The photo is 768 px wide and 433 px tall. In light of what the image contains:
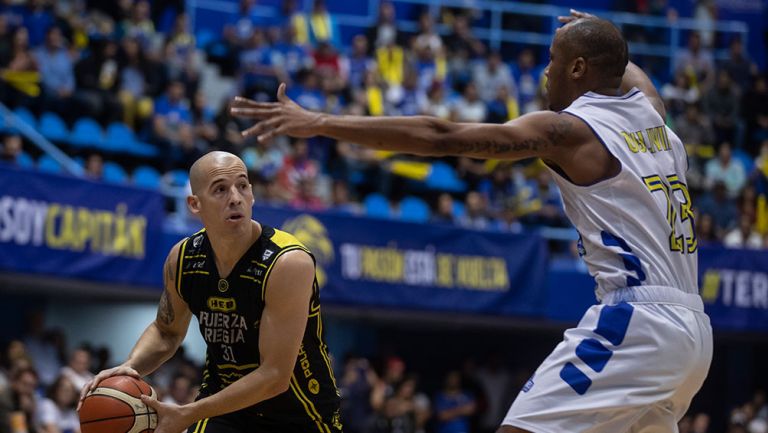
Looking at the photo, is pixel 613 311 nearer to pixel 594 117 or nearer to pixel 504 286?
pixel 594 117

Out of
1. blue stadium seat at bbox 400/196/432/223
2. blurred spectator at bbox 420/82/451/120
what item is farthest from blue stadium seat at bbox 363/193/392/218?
blurred spectator at bbox 420/82/451/120

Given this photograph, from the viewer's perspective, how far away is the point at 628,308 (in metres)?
5.36

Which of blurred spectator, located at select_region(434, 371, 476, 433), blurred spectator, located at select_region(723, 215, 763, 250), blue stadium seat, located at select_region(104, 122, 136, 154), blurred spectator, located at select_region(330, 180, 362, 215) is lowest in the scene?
blurred spectator, located at select_region(434, 371, 476, 433)

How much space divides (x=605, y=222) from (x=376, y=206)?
42.7 ft

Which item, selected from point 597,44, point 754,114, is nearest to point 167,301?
point 597,44

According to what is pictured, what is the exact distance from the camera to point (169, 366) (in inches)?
634

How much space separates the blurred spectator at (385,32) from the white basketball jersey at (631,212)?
16.0m

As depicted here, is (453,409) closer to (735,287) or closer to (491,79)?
(735,287)

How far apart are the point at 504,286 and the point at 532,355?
426 cm

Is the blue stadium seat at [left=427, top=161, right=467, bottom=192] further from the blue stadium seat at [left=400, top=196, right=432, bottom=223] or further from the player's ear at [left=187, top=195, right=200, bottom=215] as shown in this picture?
the player's ear at [left=187, top=195, right=200, bottom=215]

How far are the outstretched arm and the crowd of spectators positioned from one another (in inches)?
410

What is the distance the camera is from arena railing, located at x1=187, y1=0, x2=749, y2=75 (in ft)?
78.9

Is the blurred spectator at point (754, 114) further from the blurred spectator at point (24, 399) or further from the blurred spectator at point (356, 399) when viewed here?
the blurred spectator at point (24, 399)

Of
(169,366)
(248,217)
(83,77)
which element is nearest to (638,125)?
(248,217)
